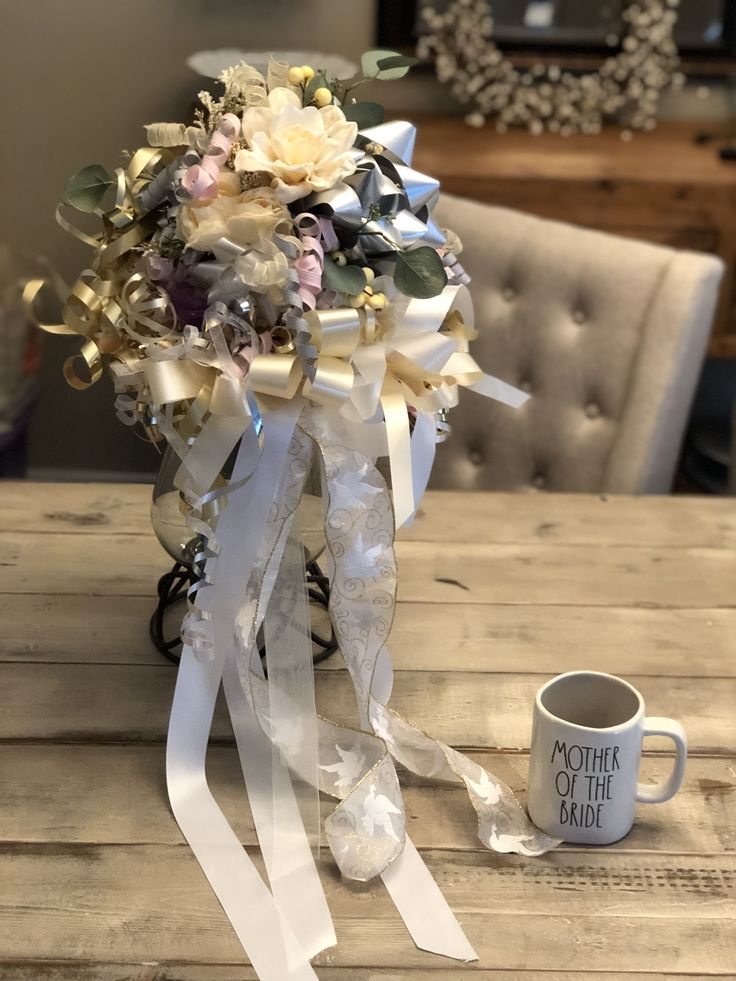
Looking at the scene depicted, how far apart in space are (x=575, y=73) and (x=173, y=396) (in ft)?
6.60

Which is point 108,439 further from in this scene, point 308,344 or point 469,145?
point 308,344

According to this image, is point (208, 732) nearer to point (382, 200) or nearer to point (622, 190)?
point (382, 200)

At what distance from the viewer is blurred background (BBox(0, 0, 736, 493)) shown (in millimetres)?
2350

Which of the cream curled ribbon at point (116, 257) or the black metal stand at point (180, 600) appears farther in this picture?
the black metal stand at point (180, 600)

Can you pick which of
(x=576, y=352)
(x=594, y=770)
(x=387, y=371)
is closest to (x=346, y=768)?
(x=594, y=770)

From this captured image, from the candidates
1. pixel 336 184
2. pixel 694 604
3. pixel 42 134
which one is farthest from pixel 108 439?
pixel 336 184

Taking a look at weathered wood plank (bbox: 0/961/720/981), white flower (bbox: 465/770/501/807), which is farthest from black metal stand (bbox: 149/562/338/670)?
weathered wood plank (bbox: 0/961/720/981)

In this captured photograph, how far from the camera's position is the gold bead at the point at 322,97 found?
80 centimetres

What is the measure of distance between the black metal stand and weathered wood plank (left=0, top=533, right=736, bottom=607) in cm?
6

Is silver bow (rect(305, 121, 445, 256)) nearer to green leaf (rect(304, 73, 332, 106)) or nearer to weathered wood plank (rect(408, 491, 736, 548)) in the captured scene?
green leaf (rect(304, 73, 332, 106))

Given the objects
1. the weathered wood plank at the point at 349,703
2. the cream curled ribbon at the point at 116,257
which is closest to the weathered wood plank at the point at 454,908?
the weathered wood plank at the point at 349,703

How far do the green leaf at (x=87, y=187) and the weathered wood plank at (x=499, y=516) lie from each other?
0.48 metres

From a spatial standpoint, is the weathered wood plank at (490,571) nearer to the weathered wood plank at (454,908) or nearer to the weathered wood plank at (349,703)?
the weathered wood plank at (349,703)

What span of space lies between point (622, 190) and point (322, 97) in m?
1.46
